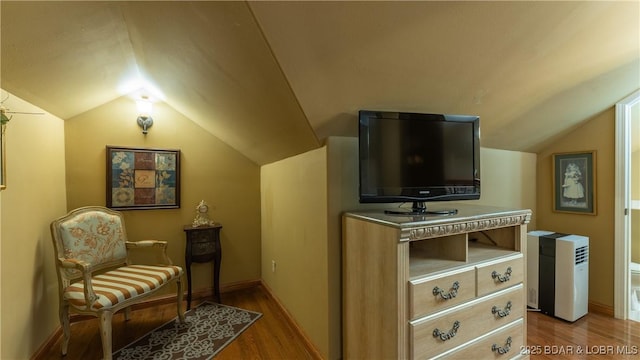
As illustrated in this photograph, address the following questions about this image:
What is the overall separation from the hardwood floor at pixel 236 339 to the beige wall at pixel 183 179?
0.53 m

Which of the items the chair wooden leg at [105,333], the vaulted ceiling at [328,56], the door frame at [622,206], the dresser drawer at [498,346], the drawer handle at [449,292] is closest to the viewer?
the vaulted ceiling at [328,56]

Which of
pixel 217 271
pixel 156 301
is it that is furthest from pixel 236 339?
pixel 156 301

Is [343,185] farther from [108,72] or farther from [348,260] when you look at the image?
[108,72]

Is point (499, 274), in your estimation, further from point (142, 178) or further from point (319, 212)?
point (142, 178)

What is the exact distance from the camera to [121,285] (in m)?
1.97

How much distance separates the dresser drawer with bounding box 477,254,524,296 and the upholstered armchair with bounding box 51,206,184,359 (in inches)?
91.0

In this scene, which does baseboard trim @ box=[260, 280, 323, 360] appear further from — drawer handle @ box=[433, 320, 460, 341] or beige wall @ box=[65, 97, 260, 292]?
drawer handle @ box=[433, 320, 460, 341]

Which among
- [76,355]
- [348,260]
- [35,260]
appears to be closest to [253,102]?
[348,260]

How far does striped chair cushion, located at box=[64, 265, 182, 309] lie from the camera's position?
181cm

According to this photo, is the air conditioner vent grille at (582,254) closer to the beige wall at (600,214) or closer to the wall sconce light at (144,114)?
the beige wall at (600,214)

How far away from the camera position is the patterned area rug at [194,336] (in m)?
1.97

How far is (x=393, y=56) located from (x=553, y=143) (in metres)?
2.44

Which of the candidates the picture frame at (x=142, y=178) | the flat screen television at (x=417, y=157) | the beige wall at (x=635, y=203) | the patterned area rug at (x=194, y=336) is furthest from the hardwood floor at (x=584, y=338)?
the picture frame at (x=142, y=178)

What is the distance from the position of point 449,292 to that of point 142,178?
2.93 metres
